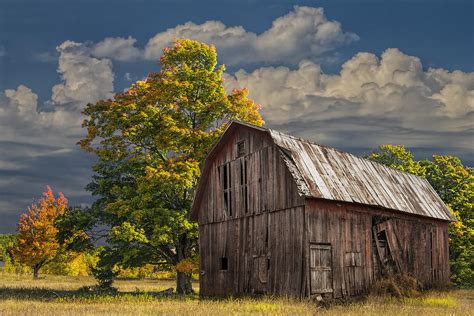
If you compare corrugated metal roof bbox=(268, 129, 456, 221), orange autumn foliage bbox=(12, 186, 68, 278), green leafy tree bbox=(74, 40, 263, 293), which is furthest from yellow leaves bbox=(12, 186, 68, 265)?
corrugated metal roof bbox=(268, 129, 456, 221)

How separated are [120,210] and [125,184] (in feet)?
10.3

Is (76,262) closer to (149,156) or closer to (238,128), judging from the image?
(149,156)

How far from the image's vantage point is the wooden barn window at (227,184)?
87.5 ft

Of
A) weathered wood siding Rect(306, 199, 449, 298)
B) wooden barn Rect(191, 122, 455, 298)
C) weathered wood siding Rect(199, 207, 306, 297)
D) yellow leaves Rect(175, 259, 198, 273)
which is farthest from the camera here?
yellow leaves Rect(175, 259, 198, 273)

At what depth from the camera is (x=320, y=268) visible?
22328mm

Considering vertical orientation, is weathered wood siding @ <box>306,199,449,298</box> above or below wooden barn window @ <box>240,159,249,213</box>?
below

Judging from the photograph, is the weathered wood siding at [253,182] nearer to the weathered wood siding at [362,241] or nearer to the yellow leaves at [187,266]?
the weathered wood siding at [362,241]

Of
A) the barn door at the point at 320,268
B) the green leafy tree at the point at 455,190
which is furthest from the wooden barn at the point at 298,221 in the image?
the green leafy tree at the point at 455,190

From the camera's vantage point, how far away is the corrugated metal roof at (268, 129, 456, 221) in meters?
23.0

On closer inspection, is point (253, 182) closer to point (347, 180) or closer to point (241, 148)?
point (241, 148)

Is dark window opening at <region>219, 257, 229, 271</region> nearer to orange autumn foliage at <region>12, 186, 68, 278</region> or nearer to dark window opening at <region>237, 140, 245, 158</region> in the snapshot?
dark window opening at <region>237, 140, 245, 158</region>

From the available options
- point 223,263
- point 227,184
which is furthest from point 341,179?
point 223,263

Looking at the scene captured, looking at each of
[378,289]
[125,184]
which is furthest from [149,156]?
[378,289]

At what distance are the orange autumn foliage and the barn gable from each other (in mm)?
25241
